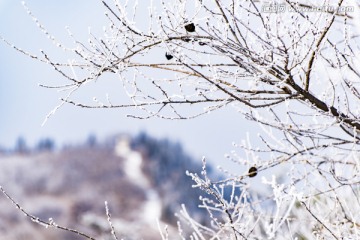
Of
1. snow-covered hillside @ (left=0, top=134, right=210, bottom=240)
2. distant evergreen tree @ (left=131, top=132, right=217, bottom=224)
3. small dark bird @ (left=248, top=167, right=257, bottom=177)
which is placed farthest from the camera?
distant evergreen tree @ (left=131, top=132, right=217, bottom=224)

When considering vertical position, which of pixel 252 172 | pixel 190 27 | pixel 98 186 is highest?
pixel 98 186

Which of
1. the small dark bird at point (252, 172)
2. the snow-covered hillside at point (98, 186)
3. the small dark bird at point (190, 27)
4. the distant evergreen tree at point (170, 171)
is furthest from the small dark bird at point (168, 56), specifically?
the distant evergreen tree at point (170, 171)

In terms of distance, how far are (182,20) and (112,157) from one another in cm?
4030

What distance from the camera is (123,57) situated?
141 inches

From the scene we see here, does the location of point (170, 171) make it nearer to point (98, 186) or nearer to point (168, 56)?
point (98, 186)

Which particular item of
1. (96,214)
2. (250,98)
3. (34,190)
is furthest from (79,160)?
(250,98)

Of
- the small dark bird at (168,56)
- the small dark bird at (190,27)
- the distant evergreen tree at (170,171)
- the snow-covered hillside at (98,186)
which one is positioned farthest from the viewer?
the distant evergreen tree at (170,171)

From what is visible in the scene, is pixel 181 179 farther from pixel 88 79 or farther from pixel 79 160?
pixel 88 79

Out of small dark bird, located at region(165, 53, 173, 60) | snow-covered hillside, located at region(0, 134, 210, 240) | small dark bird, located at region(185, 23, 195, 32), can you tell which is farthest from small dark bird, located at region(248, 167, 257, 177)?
snow-covered hillside, located at region(0, 134, 210, 240)

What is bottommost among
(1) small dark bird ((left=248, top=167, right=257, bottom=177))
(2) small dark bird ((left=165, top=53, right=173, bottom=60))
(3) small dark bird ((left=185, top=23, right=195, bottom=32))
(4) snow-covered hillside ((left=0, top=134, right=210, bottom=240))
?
(1) small dark bird ((left=248, top=167, right=257, bottom=177))

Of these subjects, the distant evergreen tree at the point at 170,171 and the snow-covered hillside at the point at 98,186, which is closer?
the snow-covered hillside at the point at 98,186

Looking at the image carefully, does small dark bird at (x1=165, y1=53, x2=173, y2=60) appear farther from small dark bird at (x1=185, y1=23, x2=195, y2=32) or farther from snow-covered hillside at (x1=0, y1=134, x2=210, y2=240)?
snow-covered hillside at (x1=0, y1=134, x2=210, y2=240)

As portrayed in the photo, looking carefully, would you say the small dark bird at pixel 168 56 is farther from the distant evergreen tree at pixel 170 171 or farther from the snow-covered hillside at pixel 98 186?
the distant evergreen tree at pixel 170 171

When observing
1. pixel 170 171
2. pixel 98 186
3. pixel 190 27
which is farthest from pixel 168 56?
pixel 170 171
